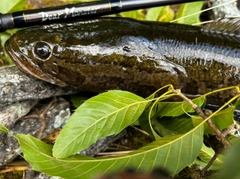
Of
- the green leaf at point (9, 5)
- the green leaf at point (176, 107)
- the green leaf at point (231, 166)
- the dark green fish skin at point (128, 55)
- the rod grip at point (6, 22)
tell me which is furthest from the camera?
the green leaf at point (9, 5)

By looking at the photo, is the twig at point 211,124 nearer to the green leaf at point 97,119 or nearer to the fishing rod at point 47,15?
the green leaf at point 97,119

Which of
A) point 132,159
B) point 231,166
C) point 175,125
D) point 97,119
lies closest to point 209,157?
point 175,125

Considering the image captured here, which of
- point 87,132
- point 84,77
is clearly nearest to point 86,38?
point 84,77

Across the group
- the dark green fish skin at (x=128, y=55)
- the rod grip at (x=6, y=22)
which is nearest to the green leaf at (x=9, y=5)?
the rod grip at (x=6, y=22)

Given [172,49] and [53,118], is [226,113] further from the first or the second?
[53,118]

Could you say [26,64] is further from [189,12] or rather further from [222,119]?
[189,12]

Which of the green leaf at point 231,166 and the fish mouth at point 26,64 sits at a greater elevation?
the green leaf at point 231,166

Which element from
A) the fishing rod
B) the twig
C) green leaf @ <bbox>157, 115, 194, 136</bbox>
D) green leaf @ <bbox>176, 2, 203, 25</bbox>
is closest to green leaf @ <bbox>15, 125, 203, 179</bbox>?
the twig

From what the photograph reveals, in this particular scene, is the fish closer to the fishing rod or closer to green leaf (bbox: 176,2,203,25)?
the fishing rod
